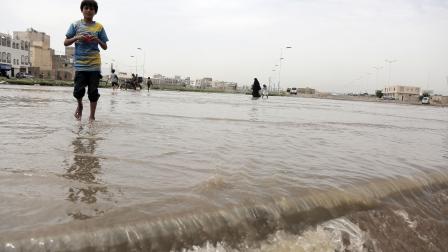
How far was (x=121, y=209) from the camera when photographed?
2.31 m

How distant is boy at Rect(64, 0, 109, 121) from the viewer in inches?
250

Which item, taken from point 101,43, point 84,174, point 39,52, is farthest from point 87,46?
point 39,52

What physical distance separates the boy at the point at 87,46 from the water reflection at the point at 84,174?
229cm

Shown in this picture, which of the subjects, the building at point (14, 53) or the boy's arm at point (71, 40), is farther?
the building at point (14, 53)

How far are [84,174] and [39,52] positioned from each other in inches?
4625

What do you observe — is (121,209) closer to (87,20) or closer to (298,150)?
(298,150)

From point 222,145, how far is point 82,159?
1.84 m

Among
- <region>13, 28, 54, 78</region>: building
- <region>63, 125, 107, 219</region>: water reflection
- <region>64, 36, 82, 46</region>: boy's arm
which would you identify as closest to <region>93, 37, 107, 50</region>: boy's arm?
<region>64, 36, 82, 46</region>: boy's arm

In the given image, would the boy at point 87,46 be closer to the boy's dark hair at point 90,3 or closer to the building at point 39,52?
the boy's dark hair at point 90,3

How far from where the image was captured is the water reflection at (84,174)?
2469mm

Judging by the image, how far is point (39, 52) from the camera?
4316 inches

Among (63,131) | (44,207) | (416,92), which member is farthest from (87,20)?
(416,92)

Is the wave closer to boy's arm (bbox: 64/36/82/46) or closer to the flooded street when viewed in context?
the flooded street

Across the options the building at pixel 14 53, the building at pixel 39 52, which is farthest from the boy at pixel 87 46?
the building at pixel 39 52
